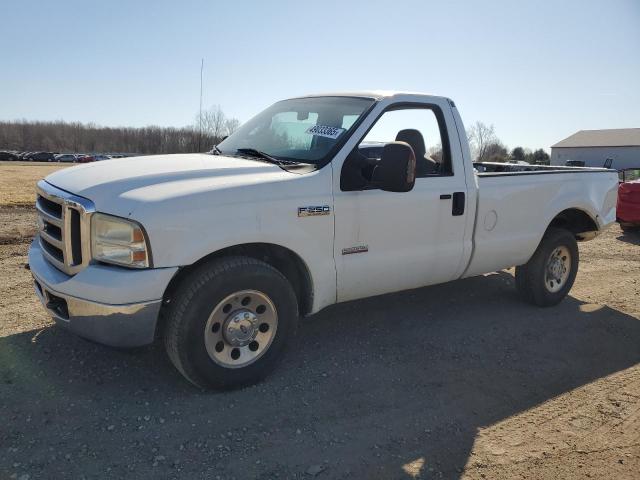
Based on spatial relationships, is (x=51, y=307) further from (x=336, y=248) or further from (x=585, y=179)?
(x=585, y=179)

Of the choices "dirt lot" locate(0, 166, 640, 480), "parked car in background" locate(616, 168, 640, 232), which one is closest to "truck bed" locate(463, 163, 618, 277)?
"dirt lot" locate(0, 166, 640, 480)

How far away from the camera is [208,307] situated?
322 cm

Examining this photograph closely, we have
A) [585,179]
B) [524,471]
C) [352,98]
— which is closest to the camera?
[524,471]

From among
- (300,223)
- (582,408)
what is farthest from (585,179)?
(300,223)

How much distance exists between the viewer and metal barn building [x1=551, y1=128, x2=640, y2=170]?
216 ft

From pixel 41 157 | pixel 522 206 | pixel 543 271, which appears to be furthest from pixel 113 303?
pixel 41 157

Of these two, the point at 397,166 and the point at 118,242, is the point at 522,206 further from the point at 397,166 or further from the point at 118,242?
the point at 118,242

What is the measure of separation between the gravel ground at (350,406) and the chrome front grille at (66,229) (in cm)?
87

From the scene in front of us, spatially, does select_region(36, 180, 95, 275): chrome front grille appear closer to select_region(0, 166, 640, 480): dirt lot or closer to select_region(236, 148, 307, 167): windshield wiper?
select_region(0, 166, 640, 480): dirt lot

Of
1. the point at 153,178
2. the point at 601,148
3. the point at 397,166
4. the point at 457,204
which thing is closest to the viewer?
the point at 153,178

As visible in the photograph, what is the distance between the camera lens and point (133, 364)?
3818 mm

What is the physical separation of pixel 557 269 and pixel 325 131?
3.29 meters

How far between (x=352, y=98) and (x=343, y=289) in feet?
5.31

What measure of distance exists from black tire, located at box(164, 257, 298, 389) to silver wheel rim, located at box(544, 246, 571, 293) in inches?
135
